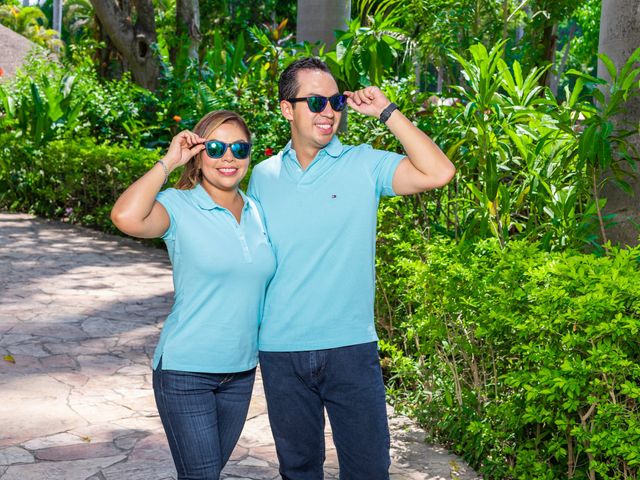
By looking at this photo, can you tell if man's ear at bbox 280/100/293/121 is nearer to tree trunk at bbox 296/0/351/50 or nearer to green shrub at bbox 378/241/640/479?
green shrub at bbox 378/241/640/479

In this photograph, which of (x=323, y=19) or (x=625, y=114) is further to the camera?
(x=323, y=19)

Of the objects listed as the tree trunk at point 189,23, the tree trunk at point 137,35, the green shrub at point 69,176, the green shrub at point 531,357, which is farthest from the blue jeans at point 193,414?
the tree trunk at point 189,23

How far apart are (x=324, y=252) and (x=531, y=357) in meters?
1.13

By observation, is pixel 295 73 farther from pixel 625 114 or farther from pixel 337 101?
pixel 625 114

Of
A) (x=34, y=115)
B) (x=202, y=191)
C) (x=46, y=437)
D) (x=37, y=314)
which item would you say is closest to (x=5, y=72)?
(x=34, y=115)

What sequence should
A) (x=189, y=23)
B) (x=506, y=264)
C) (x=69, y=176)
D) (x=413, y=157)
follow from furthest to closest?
(x=189, y=23)
(x=69, y=176)
(x=506, y=264)
(x=413, y=157)

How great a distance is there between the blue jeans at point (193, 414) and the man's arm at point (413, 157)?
862 mm

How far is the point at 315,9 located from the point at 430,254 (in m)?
3.57

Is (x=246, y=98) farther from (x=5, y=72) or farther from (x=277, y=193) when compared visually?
Result: (x=5, y=72)

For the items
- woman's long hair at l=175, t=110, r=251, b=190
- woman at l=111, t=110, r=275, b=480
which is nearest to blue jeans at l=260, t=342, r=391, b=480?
woman at l=111, t=110, r=275, b=480

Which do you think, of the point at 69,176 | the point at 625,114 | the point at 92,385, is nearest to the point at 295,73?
the point at 625,114

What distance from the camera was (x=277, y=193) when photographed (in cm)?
297

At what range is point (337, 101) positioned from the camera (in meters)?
2.94

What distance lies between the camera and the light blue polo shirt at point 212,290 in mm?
2799
